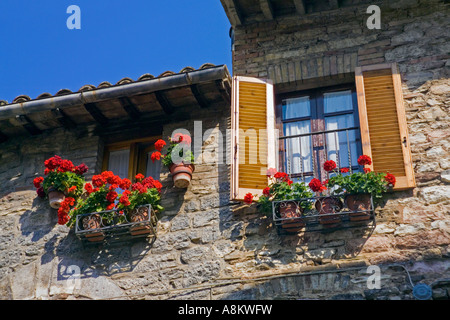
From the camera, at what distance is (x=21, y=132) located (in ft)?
30.8

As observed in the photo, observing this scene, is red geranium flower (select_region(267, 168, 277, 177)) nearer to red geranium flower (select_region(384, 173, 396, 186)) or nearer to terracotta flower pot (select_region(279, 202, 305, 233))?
terracotta flower pot (select_region(279, 202, 305, 233))

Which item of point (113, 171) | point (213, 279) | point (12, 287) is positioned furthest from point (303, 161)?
point (12, 287)

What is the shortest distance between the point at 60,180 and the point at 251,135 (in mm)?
2092

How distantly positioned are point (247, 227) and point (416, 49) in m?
2.70

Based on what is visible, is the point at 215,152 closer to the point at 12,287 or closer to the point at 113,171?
the point at 113,171

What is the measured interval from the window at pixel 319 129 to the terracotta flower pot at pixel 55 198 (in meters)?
1.90

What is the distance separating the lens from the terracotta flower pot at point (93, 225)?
7941mm

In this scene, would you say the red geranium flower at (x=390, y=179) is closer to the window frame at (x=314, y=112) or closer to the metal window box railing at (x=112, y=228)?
the window frame at (x=314, y=112)

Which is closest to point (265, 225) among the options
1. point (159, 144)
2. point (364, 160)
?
point (364, 160)

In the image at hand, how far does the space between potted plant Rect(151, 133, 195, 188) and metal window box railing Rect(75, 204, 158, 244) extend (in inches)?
19.2

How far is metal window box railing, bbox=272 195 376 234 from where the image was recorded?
24.2ft

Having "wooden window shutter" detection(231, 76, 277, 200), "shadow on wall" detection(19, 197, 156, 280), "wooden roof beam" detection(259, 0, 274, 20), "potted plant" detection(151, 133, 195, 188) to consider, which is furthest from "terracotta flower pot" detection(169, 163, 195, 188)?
"wooden roof beam" detection(259, 0, 274, 20)
